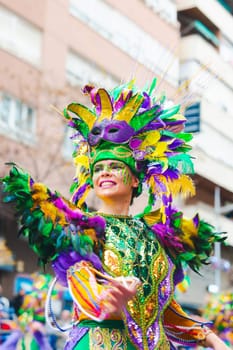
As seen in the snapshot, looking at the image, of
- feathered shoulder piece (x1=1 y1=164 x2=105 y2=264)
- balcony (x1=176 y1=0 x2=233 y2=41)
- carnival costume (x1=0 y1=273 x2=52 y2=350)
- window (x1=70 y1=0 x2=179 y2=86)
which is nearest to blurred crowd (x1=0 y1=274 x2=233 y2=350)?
carnival costume (x1=0 y1=273 x2=52 y2=350)

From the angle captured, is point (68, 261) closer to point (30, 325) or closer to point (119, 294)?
point (119, 294)

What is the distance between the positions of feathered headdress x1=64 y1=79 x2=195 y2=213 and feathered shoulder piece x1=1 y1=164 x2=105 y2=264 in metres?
0.40

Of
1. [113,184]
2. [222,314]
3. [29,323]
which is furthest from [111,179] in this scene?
[222,314]

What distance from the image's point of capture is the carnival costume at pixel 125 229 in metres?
2.96

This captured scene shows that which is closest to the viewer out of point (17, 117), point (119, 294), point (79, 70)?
point (119, 294)

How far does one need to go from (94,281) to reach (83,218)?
10.6 inches

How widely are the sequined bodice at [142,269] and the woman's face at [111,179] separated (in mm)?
105

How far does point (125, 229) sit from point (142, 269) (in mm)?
189

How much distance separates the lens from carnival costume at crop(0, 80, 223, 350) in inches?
116

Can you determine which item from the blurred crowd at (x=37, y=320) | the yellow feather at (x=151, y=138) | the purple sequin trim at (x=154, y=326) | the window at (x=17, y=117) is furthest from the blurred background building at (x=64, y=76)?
the purple sequin trim at (x=154, y=326)

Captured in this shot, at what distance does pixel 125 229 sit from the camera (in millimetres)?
3311

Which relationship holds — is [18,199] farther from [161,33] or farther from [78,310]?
[161,33]

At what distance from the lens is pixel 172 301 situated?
11.1 feet

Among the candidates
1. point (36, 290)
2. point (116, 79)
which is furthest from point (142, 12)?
point (36, 290)
